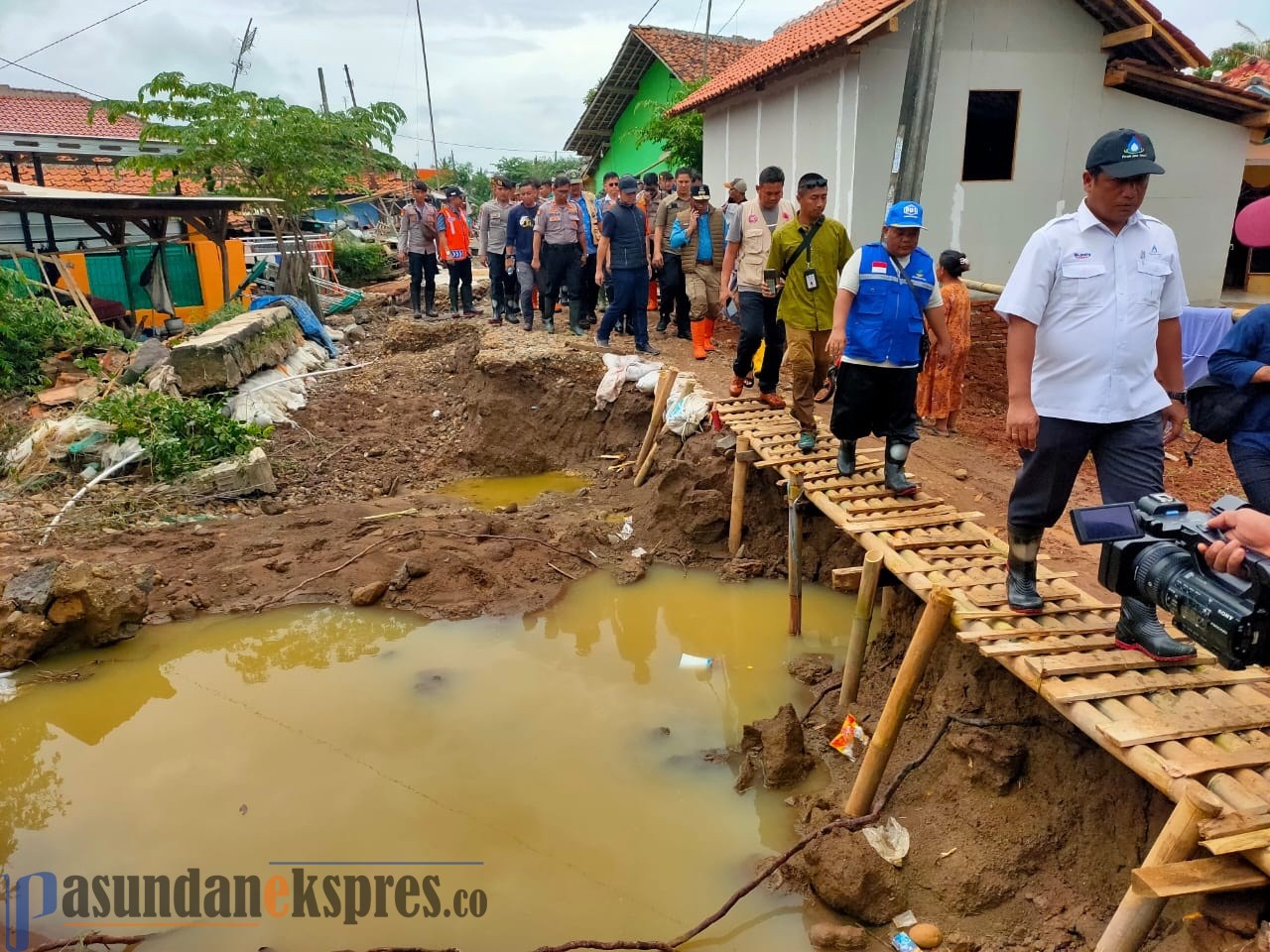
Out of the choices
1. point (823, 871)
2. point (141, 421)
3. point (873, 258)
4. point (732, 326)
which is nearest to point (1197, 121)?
point (732, 326)

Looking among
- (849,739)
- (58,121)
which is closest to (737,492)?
(849,739)

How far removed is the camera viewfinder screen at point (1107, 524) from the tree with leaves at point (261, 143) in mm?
13161

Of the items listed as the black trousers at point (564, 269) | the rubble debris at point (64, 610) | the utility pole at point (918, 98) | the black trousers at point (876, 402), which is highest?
the utility pole at point (918, 98)

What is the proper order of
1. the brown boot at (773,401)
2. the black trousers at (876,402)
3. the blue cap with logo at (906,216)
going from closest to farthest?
the blue cap with logo at (906,216), the black trousers at (876,402), the brown boot at (773,401)

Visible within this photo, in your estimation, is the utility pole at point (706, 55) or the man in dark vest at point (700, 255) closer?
the man in dark vest at point (700, 255)

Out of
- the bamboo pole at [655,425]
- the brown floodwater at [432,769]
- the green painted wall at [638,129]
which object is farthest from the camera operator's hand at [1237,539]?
the green painted wall at [638,129]

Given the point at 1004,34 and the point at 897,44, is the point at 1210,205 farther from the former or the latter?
the point at 897,44

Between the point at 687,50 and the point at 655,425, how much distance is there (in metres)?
14.5

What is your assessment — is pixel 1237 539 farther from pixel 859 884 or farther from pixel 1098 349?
pixel 859 884

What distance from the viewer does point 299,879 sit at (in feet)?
11.1

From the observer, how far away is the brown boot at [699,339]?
892 centimetres

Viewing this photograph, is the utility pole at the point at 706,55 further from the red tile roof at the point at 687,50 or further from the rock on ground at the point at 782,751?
the rock on ground at the point at 782,751

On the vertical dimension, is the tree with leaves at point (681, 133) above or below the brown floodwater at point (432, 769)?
above

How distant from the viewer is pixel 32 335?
902 cm
